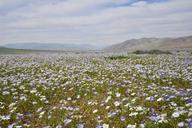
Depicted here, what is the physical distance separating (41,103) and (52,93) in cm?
134

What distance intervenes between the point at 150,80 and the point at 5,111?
252 inches

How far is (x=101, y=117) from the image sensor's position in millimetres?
A: 7301

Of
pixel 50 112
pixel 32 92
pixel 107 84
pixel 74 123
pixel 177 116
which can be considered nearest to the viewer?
pixel 177 116

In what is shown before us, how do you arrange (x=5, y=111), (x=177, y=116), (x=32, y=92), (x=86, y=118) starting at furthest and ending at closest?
(x=32, y=92) → (x=5, y=111) → (x=86, y=118) → (x=177, y=116)

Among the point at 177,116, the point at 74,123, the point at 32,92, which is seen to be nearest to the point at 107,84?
the point at 32,92

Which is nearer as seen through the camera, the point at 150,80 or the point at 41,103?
the point at 41,103

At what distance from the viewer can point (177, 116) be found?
19.2ft

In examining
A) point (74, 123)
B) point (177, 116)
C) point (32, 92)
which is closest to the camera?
point (177, 116)

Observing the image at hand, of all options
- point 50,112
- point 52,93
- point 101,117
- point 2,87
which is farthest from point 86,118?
point 2,87

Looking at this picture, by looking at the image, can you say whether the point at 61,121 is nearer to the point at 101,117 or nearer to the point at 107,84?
the point at 101,117

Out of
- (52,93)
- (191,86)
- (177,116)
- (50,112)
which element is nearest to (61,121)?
(50,112)

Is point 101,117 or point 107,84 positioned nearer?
point 101,117

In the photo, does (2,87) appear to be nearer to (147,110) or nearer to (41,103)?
(41,103)

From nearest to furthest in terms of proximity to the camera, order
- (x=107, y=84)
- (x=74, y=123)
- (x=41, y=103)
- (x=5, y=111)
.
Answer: (x=74, y=123)
(x=5, y=111)
(x=41, y=103)
(x=107, y=84)
